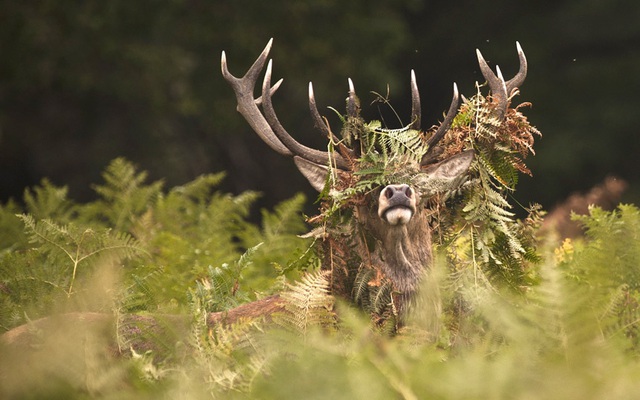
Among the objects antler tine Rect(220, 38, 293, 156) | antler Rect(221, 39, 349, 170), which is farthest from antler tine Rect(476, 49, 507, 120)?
antler tine Rect(220, 38, 293, 156)

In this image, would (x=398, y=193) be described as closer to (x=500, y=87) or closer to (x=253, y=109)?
(x=500, y=87)

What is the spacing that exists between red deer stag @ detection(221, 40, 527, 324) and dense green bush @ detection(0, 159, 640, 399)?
155 millimetres

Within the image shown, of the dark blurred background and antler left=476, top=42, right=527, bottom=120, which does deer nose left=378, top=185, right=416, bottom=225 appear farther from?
the dark blurred background

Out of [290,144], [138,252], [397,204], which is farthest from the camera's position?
[290,144]

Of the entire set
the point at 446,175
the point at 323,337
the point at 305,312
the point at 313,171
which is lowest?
the point at 323,337

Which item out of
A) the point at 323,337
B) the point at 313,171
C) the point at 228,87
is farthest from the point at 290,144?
the point at 228,87

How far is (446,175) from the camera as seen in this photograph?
4945 mm

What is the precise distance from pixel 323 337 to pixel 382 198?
1.71 m

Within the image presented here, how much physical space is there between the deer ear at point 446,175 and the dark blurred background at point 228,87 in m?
7.81

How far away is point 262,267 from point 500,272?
235cm

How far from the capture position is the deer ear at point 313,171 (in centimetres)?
516

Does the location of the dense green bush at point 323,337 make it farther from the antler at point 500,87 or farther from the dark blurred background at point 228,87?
the dark blurred background at point 228,87

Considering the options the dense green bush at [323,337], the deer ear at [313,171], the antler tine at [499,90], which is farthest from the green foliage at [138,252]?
the antler tine at [499,90]

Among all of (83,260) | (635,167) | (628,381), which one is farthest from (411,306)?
(635,167)
